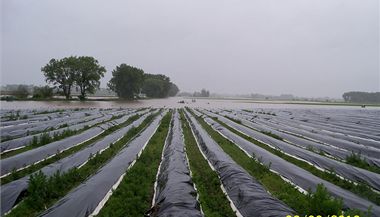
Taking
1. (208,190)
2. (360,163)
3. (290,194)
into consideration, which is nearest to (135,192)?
(208,190)

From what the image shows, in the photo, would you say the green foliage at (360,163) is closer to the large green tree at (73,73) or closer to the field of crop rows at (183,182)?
the field of crop rows at (183,182)

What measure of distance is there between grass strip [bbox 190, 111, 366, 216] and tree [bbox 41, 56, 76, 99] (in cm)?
4297

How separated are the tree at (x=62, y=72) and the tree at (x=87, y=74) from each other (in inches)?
33.2

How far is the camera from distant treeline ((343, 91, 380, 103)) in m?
104

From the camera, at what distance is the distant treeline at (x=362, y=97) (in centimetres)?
10350

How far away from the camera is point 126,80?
54.9m

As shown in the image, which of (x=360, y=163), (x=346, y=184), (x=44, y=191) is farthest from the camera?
(x=360, y=163)

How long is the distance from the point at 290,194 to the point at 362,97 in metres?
125

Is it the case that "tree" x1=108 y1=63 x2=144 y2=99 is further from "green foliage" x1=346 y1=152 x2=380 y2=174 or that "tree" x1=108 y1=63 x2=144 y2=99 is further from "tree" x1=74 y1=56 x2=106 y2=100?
"green foliage" x1=346 y1=152 x2=380 y2=174

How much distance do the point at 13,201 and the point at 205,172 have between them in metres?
4.29

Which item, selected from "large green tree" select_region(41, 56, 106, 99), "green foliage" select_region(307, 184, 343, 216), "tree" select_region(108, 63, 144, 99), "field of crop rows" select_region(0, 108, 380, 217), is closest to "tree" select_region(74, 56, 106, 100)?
"large green tree" select_region(41, 56, 106, 99)

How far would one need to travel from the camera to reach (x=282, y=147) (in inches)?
377

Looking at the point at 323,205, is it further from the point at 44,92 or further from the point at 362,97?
the point at 362,97

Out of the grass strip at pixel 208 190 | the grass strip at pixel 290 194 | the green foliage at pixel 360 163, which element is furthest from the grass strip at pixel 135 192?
the green foliage at pixel 360 163
